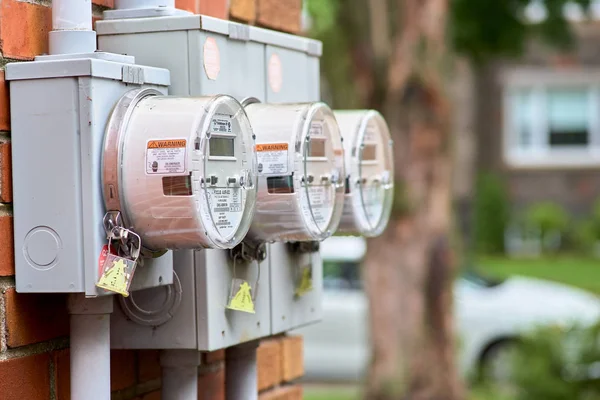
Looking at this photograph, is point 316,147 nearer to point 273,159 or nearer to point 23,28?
point 273,159

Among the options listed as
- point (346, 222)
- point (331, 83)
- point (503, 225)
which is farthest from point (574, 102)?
point (346, 222)

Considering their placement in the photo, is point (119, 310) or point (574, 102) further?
point (574, 102)

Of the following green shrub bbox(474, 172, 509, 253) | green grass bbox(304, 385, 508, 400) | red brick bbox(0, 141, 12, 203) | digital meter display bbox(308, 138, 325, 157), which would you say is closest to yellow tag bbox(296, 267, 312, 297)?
digital meter display bbox(308, 138, 325, 157)

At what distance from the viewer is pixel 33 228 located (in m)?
1.84

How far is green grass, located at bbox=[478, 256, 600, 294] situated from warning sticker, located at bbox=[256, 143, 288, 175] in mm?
13113

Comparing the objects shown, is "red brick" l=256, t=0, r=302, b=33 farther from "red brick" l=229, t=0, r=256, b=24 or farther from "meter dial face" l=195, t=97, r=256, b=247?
"meter dial face" l=195, t=97, r=256, b=247

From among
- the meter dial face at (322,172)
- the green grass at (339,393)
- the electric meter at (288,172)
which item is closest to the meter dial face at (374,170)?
the meter dial face at (322,172)

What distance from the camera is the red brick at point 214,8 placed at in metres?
2.38

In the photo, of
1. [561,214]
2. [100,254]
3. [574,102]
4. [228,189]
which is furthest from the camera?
[574,102]

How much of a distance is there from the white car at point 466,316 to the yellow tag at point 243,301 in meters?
7.47

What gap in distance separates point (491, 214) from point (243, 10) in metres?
18.5

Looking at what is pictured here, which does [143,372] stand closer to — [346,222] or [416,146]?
[346,222]

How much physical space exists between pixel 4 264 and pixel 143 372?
0.50 meters

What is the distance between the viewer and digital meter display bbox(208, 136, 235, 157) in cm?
190
